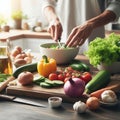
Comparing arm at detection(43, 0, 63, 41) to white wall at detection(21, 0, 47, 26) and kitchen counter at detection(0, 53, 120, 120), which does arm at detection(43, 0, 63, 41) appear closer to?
kitchen counter at detection(0, 53, 120, 120)

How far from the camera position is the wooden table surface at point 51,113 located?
999 mm

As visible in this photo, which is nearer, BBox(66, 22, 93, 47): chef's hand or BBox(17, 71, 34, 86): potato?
BBox(17, 71, 34, 86): potato

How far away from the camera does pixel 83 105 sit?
1.03 m

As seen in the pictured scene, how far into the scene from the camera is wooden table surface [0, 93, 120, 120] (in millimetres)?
999

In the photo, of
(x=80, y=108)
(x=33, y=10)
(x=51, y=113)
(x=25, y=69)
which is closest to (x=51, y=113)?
(x=51, y=113)

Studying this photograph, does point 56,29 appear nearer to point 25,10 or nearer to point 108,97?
point 108,97

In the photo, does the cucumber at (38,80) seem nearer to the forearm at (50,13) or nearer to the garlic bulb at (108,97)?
the garlic bulb at (108,97)

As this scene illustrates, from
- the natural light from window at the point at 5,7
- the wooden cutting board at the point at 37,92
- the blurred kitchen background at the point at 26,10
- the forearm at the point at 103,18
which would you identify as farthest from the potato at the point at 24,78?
the natural light from window at the point at 5,7

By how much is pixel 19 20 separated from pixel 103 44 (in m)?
2.65

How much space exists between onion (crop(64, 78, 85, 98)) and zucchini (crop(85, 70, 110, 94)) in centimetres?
4

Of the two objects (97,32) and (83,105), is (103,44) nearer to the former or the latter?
(83,105)

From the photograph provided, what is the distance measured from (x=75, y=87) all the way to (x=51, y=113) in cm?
15

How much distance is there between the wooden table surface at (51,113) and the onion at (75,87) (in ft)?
0.18

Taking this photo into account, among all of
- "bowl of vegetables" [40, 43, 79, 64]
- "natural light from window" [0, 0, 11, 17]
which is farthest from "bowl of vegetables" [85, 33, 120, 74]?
"natural light from window" [0, 0, 11, 17]
